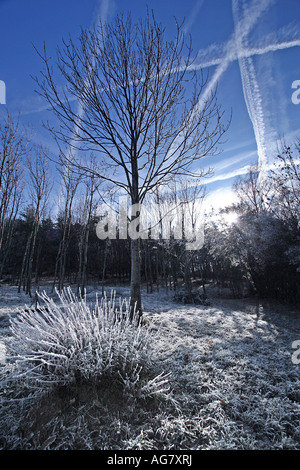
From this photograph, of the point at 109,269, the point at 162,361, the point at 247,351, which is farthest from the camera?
the point at 109,269

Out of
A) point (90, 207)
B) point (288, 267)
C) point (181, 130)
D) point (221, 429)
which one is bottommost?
point (221, 429)

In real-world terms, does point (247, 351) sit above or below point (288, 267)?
below

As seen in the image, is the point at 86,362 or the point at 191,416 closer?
the point at 191,416

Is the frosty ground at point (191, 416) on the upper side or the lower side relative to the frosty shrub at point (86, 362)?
lower

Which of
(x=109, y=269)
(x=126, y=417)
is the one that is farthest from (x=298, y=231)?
(x=109, y=269)

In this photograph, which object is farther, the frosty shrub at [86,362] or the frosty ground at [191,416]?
the frosty shrub at [86,362]

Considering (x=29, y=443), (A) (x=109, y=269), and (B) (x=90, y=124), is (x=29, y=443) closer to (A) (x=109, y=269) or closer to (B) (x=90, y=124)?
(B) (x=90, y=124)

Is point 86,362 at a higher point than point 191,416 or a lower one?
higher

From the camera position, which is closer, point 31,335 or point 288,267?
point 31,335

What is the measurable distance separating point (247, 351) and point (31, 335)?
11.8ft

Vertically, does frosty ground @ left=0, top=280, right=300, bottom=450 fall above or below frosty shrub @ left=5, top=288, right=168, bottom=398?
below

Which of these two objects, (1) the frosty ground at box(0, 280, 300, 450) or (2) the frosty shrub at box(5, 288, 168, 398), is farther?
(2) the frosty shrub at box(5, 288, 168, 398)

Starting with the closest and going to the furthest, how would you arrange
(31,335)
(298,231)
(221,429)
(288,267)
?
1. (221,429)
2. (31,335)
3. (298,231)
4. (288,267)

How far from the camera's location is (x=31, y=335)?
2666 millimetres
